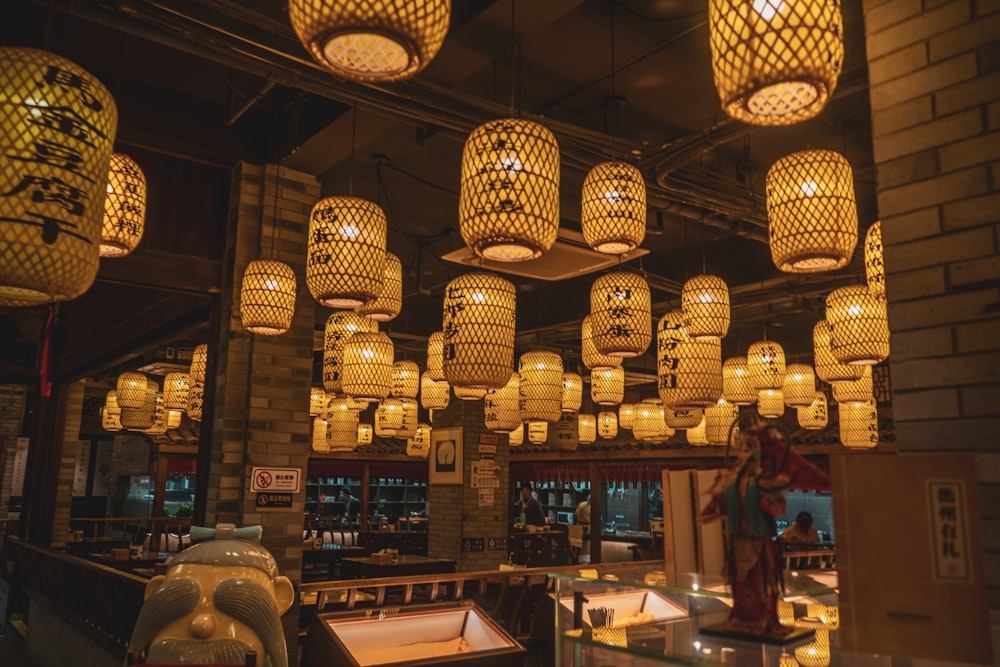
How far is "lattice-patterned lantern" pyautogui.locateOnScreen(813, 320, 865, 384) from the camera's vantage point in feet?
18.9

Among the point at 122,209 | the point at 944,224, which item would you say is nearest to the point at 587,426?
the point at 122,209

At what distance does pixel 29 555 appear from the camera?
26.4 ft

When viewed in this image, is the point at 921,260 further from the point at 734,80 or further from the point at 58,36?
the point at 58,36

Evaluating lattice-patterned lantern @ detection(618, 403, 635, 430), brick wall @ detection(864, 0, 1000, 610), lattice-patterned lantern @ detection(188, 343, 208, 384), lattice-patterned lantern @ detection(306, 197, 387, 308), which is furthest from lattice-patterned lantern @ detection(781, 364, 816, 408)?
brick wall @ detection(864, 0, 1000, 610)

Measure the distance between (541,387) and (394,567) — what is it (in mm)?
4173

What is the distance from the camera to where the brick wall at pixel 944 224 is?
1954 mm

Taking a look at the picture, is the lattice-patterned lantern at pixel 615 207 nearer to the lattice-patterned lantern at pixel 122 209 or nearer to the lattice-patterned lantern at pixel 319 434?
the lattice-patterned lantern at pixel 122 209

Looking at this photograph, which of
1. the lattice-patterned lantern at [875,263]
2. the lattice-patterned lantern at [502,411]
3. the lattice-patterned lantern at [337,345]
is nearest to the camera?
the lattice-patterned lantern at [875,263]

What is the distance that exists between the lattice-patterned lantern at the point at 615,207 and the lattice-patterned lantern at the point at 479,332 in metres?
0.79

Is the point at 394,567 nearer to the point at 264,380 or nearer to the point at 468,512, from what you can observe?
the point at 468,512

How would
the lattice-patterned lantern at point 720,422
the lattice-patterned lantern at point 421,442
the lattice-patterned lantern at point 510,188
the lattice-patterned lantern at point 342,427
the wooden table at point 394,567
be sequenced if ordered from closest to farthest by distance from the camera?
the lattice-patterned lantern at point 510,188 < the lattice-patterned lantern at point 342,427 < the lattice-patterned lantern at point 720,422 < the wooden table at point 394,567 < the lattice-patterned lantern at point 421,442

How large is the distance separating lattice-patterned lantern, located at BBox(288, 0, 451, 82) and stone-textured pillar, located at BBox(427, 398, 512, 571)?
10.6 meters

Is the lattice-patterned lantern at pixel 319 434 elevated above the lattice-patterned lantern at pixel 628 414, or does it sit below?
below

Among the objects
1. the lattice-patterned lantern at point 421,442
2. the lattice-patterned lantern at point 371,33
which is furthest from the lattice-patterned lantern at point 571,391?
the lattice-patterned lantern at point 371,33
